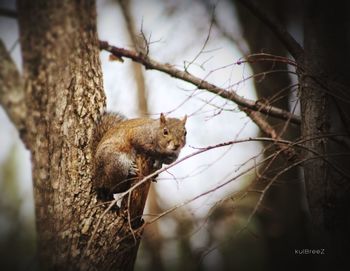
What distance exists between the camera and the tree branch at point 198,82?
2539mm

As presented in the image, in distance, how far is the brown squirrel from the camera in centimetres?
250

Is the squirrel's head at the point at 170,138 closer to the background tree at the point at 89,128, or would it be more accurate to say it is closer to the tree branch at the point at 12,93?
the background tree at the point at 89,128

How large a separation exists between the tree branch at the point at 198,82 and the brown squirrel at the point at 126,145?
393 mm

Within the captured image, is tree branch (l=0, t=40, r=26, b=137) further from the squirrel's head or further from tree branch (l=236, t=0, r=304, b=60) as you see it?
tree branch (l=236, t=0, r=304, b=60)

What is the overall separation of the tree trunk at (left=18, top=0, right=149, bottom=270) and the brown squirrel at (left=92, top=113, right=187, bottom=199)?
10cm

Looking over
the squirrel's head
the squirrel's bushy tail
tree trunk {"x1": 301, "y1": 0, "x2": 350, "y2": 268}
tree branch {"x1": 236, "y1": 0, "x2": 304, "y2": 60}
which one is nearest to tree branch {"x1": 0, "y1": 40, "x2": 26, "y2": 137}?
the squirrel's bushy tail

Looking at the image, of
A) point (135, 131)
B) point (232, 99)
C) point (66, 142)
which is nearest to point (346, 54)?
point (232, 99)

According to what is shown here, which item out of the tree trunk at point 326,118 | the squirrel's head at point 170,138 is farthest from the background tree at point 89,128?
the squirrel's head at point 170,138

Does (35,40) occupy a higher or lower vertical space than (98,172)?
higher

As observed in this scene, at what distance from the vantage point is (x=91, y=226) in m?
2.34

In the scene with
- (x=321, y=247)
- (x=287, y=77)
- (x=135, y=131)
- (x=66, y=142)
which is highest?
(x=287, y=77)

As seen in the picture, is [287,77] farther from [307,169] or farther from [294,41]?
[307,169]

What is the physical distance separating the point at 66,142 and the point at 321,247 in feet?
5.08

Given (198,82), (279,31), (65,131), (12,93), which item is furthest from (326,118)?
(12,93)
